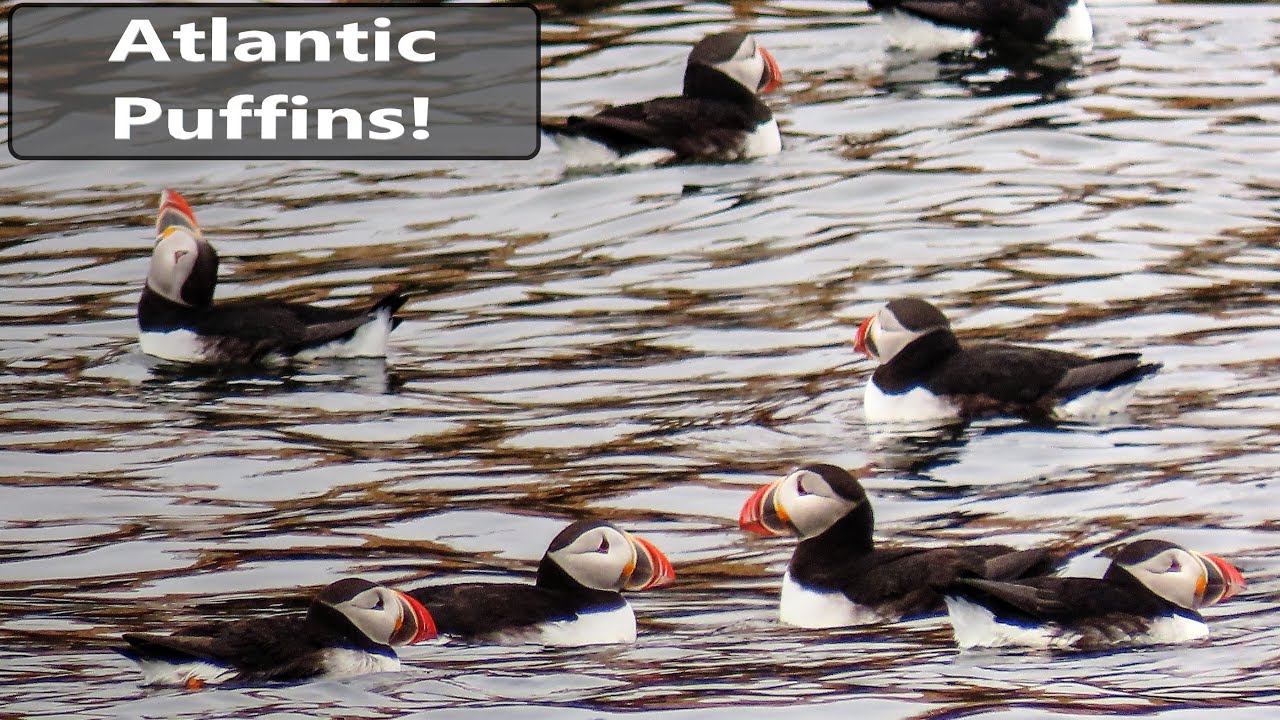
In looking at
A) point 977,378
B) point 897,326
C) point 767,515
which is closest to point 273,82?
point 897,326

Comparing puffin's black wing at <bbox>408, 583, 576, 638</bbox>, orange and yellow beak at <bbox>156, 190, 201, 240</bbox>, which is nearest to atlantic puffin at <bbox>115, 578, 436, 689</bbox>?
puffin's black wing at <bbox>408, 583, 576, 638</bbox>

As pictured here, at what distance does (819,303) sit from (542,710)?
587 centimetres

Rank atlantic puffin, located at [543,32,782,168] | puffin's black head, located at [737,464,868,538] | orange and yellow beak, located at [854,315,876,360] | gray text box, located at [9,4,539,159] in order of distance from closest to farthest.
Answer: puffin's black head, located at [737,464,868,538]
orange and yellow beak, located at [854,315,876,360]
atlantic puffin, located at [543,32,782,168]
gray text box, located at [9,4,539,159]

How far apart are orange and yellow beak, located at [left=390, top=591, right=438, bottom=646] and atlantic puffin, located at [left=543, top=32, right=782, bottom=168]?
8076mm

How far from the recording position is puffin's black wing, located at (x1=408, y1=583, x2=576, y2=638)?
7.58 meters

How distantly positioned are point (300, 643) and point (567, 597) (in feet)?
3.17

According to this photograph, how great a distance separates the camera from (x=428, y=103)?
17.5 meters

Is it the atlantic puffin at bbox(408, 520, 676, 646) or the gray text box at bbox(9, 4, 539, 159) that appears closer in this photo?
the atlantic puffin at bbox(408, 520, 676, 646)

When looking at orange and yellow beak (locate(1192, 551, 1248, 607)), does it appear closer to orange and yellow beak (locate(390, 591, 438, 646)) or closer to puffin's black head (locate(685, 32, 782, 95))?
orange and yellow beak (locate(390, 591, 438, 646))

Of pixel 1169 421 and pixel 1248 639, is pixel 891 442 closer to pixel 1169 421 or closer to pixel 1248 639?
pixel 1169 421

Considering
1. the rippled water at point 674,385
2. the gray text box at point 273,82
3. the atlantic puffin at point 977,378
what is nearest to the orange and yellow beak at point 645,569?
the rippled water at point 674,385

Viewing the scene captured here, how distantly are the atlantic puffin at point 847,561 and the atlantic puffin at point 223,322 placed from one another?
12.3 ft

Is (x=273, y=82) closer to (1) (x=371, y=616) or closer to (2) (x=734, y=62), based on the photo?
(2) (x=734, y=62)

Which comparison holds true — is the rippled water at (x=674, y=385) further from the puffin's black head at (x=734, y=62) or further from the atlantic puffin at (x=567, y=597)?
the puffin's black head at (x=734, y=62)
